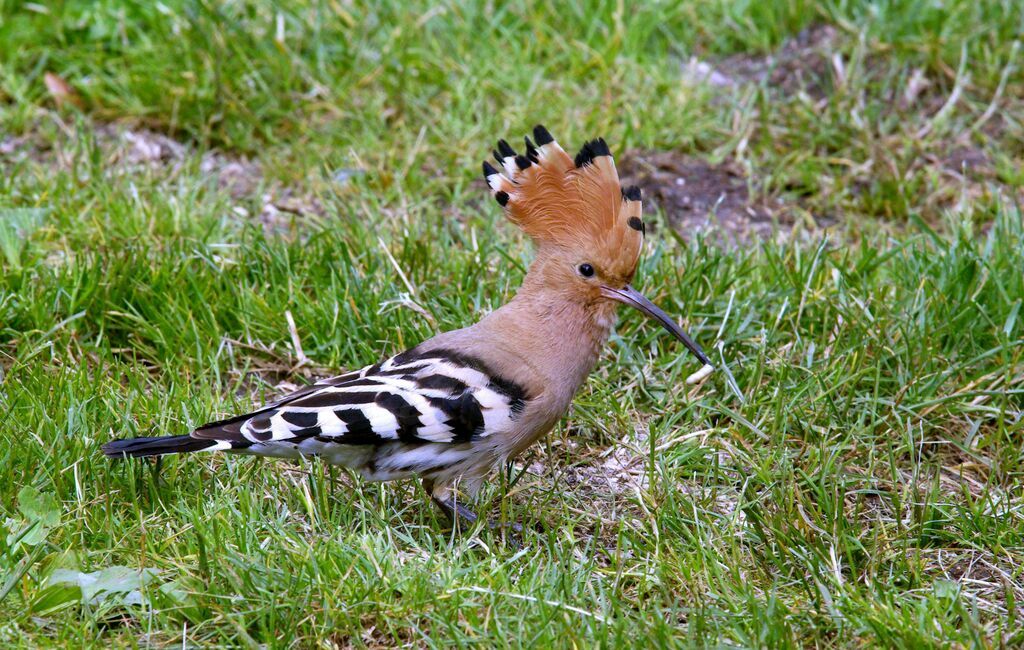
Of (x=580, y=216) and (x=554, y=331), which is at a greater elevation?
(x=580, y=216)

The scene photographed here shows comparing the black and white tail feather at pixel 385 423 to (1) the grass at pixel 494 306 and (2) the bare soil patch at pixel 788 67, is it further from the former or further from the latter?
(2) the bare soil patch at pixel 788 67

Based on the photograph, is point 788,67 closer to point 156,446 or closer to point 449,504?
point 449,504

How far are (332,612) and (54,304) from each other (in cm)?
150

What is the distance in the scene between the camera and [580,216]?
117 inches

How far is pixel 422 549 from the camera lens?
2.69 metres

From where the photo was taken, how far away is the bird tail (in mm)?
2658

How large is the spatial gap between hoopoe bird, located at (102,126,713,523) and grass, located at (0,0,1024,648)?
12 centimetres

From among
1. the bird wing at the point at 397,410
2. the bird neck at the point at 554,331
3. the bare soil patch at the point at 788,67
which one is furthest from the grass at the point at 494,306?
the bird neck at the point at 554,331

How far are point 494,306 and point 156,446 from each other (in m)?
1.17

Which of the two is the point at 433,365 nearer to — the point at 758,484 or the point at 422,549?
the point at 422,549

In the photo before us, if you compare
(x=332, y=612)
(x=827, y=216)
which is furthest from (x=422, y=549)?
(x=827, y=216)

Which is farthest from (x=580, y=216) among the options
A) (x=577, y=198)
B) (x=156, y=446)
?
(x=156, y=446)

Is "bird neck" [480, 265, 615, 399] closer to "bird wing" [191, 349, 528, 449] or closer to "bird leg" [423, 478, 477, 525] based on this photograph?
"bird wing" [191, 349, 528, 449]

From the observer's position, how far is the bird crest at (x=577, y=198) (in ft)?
9.59
